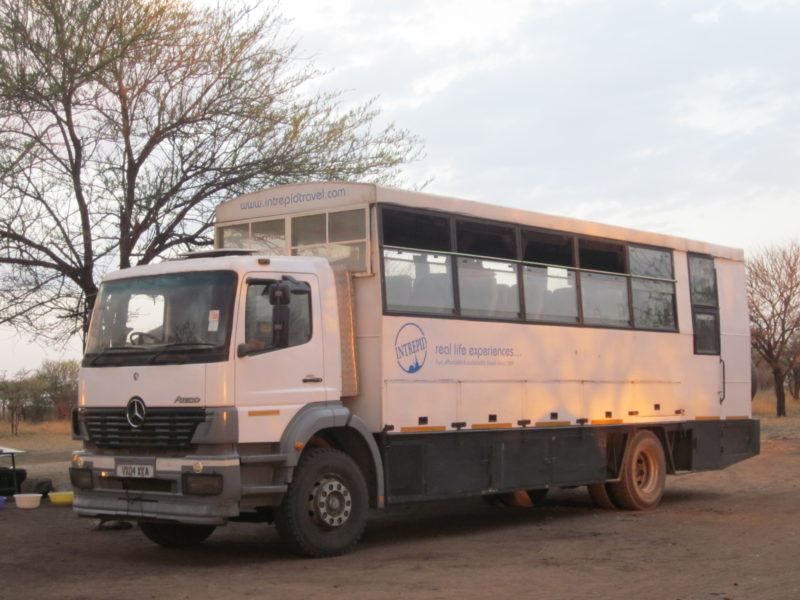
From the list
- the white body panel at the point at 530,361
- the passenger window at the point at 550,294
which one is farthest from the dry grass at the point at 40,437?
the passenger window at the point at 550,294

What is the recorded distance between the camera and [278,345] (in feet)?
34.7

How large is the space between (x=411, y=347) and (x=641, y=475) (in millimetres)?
5274

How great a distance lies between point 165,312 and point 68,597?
115 inches

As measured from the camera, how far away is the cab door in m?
10.3

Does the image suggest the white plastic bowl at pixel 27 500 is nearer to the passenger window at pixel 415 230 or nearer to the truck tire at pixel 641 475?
the passenger window at pixel 415 230

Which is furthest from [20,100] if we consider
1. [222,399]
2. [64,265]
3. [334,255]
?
[222,399]

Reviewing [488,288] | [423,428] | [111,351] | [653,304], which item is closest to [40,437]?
[653,304]

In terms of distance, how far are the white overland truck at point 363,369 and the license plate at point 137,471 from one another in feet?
0.06

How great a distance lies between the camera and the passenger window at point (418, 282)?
1155 centimetres

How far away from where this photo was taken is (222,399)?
10.1m

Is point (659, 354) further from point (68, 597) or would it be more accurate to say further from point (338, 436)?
point (68, 597)

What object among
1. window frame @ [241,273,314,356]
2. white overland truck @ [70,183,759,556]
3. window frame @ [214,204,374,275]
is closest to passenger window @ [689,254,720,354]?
white overland truck @ [70,183,759,556]

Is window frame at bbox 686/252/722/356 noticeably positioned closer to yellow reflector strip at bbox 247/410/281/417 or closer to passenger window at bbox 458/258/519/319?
passenger window at bbox 458/258/519/319

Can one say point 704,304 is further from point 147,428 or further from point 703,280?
point 147,428
